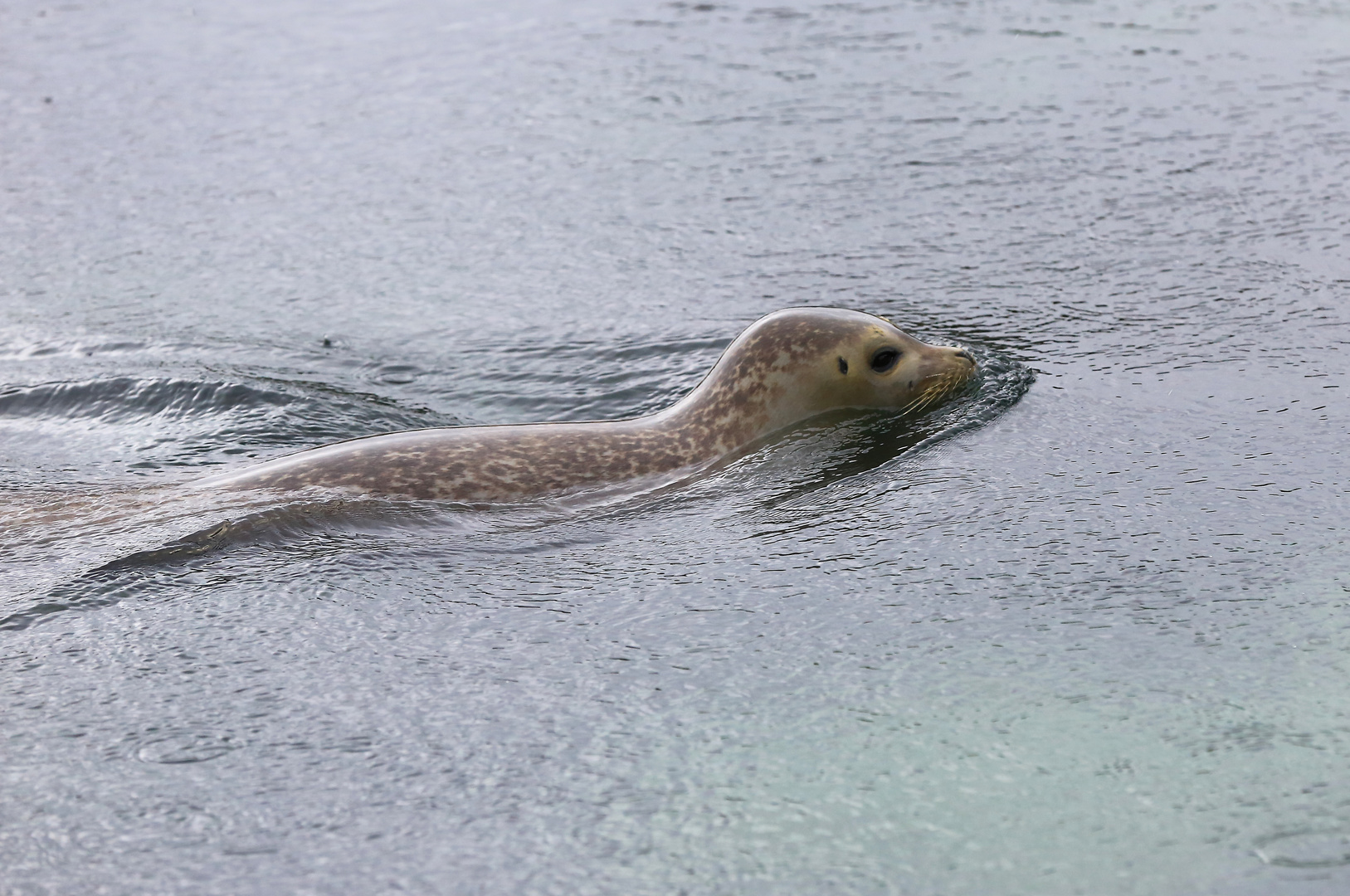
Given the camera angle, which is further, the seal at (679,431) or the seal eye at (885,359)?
the seal eye at (885,359)

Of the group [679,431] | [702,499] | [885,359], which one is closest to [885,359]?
[885,359]

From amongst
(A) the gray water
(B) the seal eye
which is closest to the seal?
(B) the seal eye

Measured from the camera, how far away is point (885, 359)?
5.78 m

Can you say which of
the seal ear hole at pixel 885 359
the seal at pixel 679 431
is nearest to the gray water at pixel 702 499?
the seal at pixel 679 431

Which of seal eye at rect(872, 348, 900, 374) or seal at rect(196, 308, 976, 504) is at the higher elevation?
seal eye at rect(872, 348, 900, 374)

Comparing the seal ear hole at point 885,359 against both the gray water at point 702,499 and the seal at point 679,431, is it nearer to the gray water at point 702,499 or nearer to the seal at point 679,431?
the seal at point 679,431

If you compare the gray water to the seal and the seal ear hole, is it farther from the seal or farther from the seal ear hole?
the seal ear hole

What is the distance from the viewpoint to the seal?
17.0 ft

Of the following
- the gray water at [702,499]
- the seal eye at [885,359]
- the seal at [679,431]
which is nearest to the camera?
the gray water at [702,499]

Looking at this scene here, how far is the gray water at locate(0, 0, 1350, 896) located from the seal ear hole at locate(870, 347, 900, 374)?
250 mm

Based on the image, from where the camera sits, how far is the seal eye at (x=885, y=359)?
576 centimetres

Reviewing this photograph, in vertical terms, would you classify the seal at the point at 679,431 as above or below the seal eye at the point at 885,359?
below

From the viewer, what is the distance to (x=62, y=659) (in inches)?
165

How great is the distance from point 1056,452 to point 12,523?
361cm
